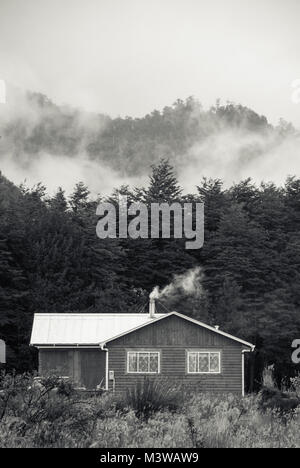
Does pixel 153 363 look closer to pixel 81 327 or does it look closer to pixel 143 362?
pixel 143 362

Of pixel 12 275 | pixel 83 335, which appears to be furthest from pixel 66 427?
pixel 12 275

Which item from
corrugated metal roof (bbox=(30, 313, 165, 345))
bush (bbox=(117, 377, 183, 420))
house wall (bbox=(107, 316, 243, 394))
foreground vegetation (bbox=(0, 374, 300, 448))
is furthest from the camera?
corrugated metal roof (bbox=(30, 313, 165, 345))

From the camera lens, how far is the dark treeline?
52.3 metres

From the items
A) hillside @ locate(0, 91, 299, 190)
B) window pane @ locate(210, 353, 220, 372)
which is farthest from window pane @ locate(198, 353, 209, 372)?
hillside @ locate(0, 91, 299, 190)

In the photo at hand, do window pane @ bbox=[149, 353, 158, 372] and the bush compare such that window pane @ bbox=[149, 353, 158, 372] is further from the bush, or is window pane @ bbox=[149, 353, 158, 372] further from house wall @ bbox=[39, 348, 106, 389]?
the bush

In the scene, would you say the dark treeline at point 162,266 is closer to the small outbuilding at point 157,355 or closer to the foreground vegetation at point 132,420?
the small outbuilding at point 157,355

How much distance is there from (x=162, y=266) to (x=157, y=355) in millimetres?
29860

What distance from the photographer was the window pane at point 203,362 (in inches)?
1512

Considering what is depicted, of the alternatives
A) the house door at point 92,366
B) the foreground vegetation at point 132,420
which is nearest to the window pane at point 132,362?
the house door at point 92,366

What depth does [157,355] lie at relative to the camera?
38.7m

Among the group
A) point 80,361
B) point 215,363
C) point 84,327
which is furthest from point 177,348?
point 84,327

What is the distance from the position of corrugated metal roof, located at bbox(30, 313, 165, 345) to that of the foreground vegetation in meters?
22.7

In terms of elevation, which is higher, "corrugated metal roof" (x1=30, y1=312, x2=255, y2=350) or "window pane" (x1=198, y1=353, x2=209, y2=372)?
"corrugated metal roof" (x1=30, y1=312, x2=255, y2=350)

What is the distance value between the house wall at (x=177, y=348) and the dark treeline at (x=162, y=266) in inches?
267
